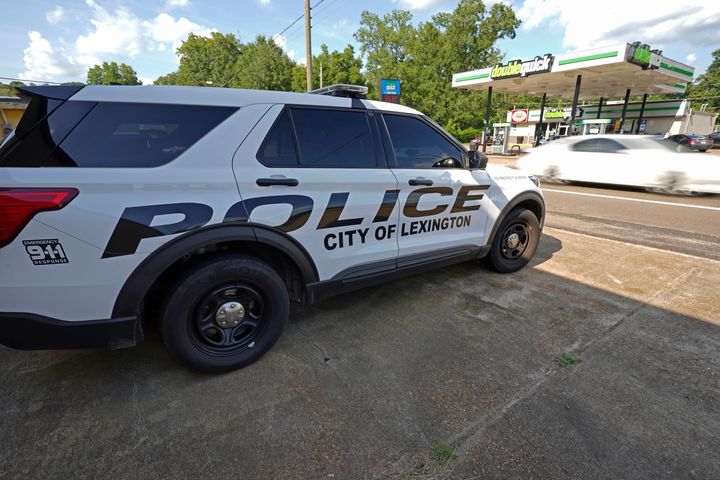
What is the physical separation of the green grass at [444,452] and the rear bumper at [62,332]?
1760mm

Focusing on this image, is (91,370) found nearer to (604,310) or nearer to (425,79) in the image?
(604,310)

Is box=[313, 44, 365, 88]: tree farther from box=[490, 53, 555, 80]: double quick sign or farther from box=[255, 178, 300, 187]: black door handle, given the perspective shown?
box=[255, 178, 300, 187]: black door handle

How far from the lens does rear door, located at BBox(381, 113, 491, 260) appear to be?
2.97 metres

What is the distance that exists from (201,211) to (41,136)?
824 mm

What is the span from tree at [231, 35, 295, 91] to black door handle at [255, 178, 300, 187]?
5188 centimetres

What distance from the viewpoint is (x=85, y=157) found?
73.8 inches

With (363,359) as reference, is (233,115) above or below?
above

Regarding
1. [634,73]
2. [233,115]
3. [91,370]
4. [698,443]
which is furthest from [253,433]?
[634,73]

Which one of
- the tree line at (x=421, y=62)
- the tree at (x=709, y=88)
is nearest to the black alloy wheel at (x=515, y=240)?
the tree line at (x=421, y=62)

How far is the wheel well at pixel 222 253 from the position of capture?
2215 millimetres

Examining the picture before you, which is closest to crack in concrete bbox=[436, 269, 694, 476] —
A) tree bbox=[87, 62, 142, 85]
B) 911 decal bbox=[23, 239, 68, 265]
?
911 decal bbox=[23, 239, 68, 265]

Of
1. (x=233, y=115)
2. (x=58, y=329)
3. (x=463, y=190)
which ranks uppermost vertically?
(x=233, y=115)

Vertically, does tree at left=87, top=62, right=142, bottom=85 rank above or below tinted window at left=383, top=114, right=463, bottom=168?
above

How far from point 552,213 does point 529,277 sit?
Answer: 4.11 m
